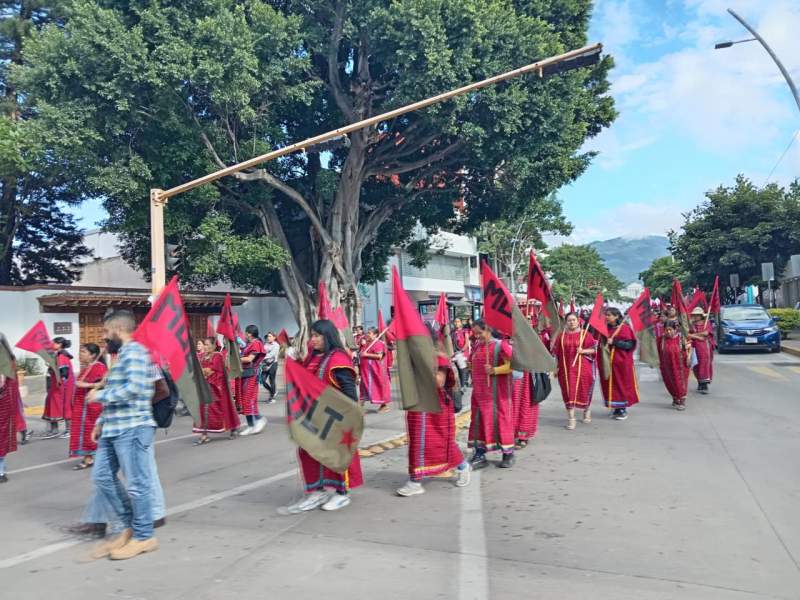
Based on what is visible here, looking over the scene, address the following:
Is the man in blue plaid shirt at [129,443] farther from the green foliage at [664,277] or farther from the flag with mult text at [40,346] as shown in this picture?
the green foliage at [664,277]

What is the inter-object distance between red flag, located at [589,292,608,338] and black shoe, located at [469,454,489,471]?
144 inches

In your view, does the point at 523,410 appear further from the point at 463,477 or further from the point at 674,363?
the point at 674,363

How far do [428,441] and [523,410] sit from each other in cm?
186

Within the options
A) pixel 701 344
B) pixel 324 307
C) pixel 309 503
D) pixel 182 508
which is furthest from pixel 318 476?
pixel 701 344

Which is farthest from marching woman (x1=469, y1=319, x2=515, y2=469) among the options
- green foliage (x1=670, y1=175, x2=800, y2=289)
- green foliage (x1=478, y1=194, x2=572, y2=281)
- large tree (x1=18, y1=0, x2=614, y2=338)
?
green foliage (x1=478, y1=194, x2=572, y2=281)

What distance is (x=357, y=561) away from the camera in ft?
14.7

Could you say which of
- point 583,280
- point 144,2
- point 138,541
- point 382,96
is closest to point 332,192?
point 382,96

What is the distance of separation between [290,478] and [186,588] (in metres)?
2.97

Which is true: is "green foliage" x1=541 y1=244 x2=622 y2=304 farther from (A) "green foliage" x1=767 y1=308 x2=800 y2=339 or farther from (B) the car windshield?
(B) the car windshield

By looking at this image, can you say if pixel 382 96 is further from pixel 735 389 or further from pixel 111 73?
pixel 735 389

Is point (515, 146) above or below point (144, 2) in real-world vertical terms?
below

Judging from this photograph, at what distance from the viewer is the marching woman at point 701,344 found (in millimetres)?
12484

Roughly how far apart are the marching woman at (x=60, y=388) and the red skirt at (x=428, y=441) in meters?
6.86

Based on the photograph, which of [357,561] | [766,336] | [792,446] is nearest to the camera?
[357,561]
